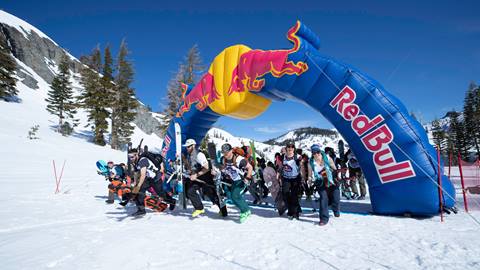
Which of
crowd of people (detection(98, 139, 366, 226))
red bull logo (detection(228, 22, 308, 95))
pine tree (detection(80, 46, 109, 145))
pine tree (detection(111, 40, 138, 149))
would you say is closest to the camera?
crowd of people (detection(98, 139, 366, 226))

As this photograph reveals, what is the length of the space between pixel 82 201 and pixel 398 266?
9449 millimetres

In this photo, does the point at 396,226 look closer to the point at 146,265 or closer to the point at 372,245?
the point at 372,245

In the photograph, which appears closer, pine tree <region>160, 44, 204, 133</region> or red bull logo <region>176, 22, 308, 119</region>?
red bull logo <region>176, 22, 308, 119</region>

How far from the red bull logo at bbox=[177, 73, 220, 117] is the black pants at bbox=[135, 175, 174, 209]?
13.6 feet

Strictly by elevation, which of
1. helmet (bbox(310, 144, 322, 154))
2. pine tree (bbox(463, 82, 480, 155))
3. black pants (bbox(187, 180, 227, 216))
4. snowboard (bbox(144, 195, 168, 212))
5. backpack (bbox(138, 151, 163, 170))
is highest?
pine tree (bbox(463, 82, 480, 155))

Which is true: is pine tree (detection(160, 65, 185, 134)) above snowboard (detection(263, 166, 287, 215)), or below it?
above

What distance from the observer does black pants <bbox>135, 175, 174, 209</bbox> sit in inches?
263

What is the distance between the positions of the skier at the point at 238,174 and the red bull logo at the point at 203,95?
13.2ft

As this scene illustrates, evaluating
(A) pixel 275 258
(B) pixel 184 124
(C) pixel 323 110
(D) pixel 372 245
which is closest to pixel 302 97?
(C) pixel 323 110

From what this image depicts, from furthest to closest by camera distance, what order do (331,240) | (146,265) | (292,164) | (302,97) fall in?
(302,97) → (292,164) → (331,240) → (146,265)

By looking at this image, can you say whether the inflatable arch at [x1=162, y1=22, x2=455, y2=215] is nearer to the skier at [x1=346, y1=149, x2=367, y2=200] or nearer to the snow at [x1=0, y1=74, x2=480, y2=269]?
the snow at [x1=0, y1=74, x2=480, y2=269]

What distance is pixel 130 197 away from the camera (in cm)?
659

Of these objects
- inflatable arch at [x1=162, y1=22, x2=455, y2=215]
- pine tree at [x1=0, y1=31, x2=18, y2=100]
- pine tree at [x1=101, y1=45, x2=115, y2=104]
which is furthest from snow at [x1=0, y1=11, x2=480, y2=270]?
pine tree at [x1=0, y1=31, x2=18, y2=100]

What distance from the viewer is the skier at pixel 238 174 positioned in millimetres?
6055
